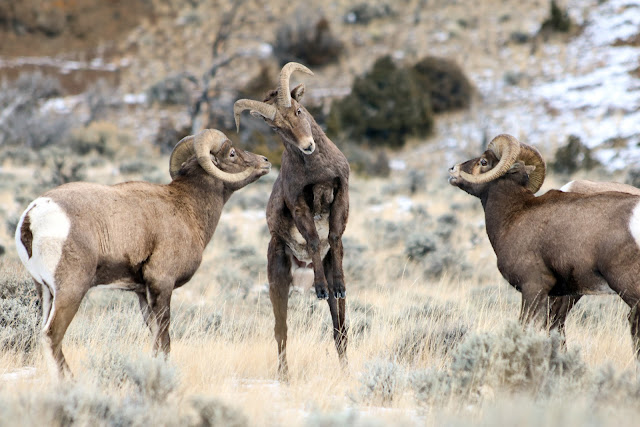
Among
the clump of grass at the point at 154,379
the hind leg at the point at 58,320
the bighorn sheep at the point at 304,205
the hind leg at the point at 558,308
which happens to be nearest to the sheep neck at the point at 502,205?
the hind leg at the point at 558,308

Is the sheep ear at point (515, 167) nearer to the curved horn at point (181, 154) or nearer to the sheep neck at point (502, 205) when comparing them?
the sheep neck at point (502, 205)

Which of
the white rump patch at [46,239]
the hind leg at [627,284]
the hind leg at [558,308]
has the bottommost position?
the hind leg at [558,308]

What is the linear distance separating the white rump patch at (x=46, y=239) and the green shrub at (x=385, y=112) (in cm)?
2408

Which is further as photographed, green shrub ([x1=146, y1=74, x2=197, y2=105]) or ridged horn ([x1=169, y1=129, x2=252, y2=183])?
green shrub ([x1=146, y1=74, x2=197, y2=105])

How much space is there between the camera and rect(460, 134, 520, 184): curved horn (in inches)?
258

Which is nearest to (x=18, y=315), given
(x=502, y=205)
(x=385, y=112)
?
(x=502, y=205)

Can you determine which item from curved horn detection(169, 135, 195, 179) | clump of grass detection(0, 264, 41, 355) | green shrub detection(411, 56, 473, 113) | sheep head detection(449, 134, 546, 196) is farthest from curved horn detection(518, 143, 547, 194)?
green shrub detection(411, 56, 473, 113)

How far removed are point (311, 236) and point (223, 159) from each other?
1.39 m

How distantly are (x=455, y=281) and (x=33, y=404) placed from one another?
7.74 meters

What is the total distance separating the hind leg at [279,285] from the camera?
632 centimetres

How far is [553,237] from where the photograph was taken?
5961 millimetres

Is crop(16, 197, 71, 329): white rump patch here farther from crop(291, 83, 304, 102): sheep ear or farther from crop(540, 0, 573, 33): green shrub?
crop(540, 0, 573, 33): green shrub

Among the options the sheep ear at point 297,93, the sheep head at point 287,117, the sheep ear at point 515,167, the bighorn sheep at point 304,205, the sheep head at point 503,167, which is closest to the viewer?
the sheep head at point 287,117

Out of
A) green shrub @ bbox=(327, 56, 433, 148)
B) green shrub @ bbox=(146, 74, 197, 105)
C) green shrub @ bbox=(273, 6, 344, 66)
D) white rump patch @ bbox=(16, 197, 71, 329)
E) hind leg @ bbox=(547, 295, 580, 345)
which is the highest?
green shrub @ bbox=(273, 6, 344, 66)
